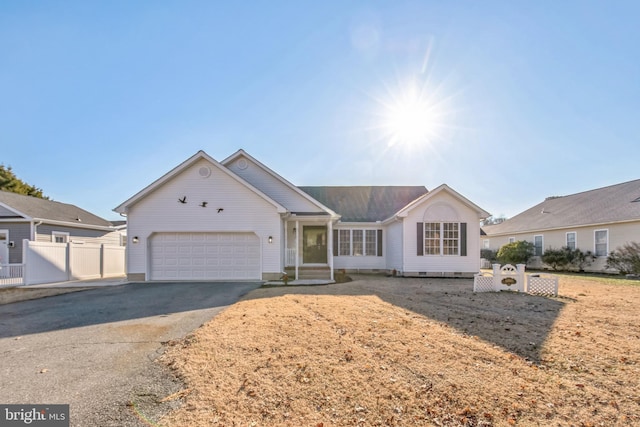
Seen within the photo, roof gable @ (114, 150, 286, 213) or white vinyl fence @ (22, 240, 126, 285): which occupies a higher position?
roof gable @ (114, 150, 286, 213)

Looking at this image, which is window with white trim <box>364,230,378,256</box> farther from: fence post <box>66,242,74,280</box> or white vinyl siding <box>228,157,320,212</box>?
fence post <box>66,242,74,280</box>

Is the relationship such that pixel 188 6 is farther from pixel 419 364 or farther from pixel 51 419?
pixel 419 364

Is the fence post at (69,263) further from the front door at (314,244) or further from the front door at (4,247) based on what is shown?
the front door at (314,244)

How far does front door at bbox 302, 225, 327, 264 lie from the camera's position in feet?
56.4

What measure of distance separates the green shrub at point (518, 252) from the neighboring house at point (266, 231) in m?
9.46

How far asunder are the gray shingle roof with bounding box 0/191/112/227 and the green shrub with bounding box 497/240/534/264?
28.3m

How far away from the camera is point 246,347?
507 centimetres

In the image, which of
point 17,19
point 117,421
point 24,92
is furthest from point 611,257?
point 24,92

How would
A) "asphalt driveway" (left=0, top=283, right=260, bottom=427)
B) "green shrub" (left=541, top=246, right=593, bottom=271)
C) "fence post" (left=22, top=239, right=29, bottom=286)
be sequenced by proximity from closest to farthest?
"asphalt driveway" (left=0, top=283, right=260, bottom=427), "fence post" (left=22, top=239, right=29, bottom=286), "green shrub" (left=541, top=246, right=593, bottom=271)

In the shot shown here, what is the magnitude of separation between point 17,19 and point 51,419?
41.6 feet

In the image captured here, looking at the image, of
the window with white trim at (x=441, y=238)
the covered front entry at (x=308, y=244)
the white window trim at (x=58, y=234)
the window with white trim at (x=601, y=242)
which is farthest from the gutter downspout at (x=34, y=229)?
the window with white trim at (x=601, y=242)

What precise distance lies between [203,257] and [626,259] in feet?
71.8

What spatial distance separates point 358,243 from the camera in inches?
709

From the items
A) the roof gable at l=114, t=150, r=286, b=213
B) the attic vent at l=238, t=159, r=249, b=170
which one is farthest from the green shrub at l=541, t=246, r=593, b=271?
the attic vent at l=238, t=159, r=249, b=170
